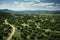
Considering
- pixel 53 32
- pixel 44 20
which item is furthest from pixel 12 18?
pixel 53 32

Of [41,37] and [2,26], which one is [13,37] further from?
[41,37]

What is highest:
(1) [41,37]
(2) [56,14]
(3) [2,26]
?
(2) [56,14]

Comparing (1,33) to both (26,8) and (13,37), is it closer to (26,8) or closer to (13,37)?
(13,37)

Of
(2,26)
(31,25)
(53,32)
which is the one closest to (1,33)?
(2,26)

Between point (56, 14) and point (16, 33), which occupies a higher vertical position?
point (56, 14)

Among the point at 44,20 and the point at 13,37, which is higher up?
the point at 44,20

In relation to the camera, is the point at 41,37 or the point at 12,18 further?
the point at 12,18
